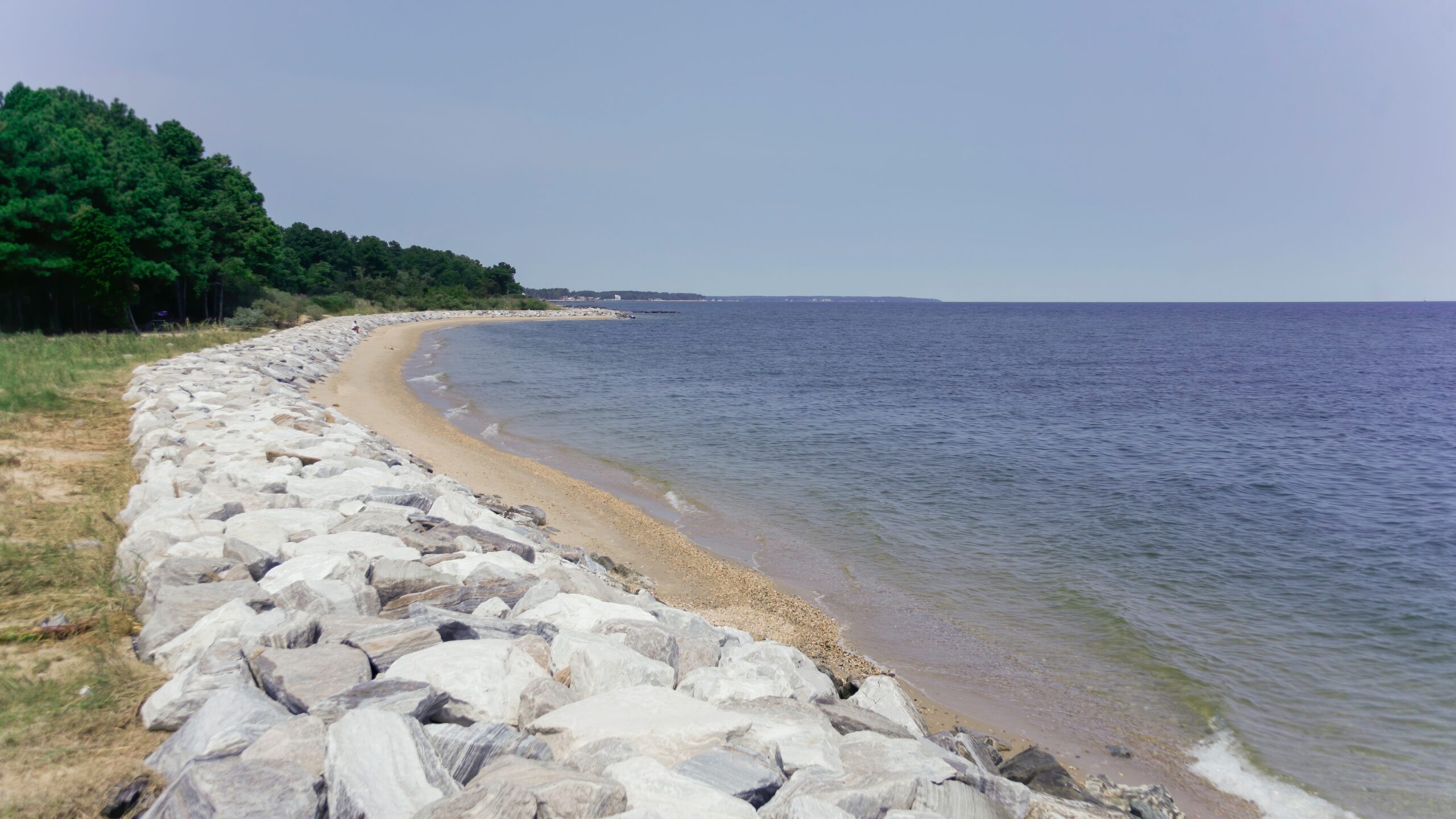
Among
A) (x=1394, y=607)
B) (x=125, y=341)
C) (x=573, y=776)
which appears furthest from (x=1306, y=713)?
(x=125, y=341)

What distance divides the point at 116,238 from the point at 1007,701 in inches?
1417

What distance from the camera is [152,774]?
361cm

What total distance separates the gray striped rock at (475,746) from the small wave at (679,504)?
10.7 m

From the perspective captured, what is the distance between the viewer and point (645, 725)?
167 inches

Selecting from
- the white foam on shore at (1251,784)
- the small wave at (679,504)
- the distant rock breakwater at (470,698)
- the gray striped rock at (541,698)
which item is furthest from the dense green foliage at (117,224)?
the white foam on shore at (1251,784)

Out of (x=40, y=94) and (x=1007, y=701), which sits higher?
(x=40, y=94)

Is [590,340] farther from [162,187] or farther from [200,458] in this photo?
[200,458]

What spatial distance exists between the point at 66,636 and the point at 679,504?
35.3ft

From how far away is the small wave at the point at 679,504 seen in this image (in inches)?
584

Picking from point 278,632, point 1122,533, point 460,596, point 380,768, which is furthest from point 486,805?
point 1122,533

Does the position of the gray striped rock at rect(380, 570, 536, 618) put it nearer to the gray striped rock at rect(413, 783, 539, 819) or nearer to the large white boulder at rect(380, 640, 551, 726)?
the large white boulder at rect(380, 640, 551, 726)

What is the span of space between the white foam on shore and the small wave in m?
9.02

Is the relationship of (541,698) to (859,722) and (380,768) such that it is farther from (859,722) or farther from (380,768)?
(859,722)

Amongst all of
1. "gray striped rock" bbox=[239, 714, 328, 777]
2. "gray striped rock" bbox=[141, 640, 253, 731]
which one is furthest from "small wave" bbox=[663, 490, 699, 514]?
"gray striped rock" bbox=[239, 714, 328, 777]
